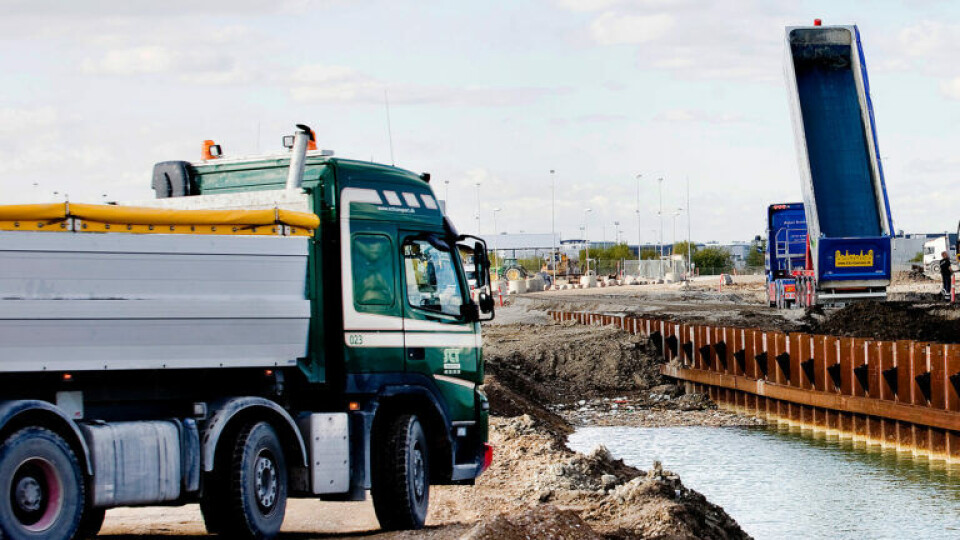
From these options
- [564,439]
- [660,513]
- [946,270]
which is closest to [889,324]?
[564,439]

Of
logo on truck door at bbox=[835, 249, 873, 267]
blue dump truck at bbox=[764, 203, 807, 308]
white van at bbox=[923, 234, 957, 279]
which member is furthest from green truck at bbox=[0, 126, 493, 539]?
white van at bbox=[923, 234, 957, 279]

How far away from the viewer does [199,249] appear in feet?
35.4

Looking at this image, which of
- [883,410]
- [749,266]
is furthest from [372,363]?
[749,266]

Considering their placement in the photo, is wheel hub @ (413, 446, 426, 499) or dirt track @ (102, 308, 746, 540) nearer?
dirt track @ (102, 308, 746, 540)

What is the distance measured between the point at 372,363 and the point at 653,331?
2295 cm

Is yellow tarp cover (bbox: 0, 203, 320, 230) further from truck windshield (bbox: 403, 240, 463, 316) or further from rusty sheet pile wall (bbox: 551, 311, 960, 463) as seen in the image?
rusty sheet pile wall (bbox: 551, 311, 960, 463)

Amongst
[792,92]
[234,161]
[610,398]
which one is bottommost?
[610,398]

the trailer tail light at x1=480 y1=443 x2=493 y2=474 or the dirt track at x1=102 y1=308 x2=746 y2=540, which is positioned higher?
the trailer tail light at x1=480 y1=443 x2=493 y2=474

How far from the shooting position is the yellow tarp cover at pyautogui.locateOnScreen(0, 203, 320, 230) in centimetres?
1002

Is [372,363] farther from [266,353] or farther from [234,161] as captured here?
[234,161]

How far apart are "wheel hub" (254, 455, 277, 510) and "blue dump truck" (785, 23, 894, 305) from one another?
75.8 feet

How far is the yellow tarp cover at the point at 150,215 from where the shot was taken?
10.0m

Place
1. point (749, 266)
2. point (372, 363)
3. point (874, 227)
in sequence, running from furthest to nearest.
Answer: point (749, 266) < point (874, 227) < point (372, 363)

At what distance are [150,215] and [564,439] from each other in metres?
14.0
